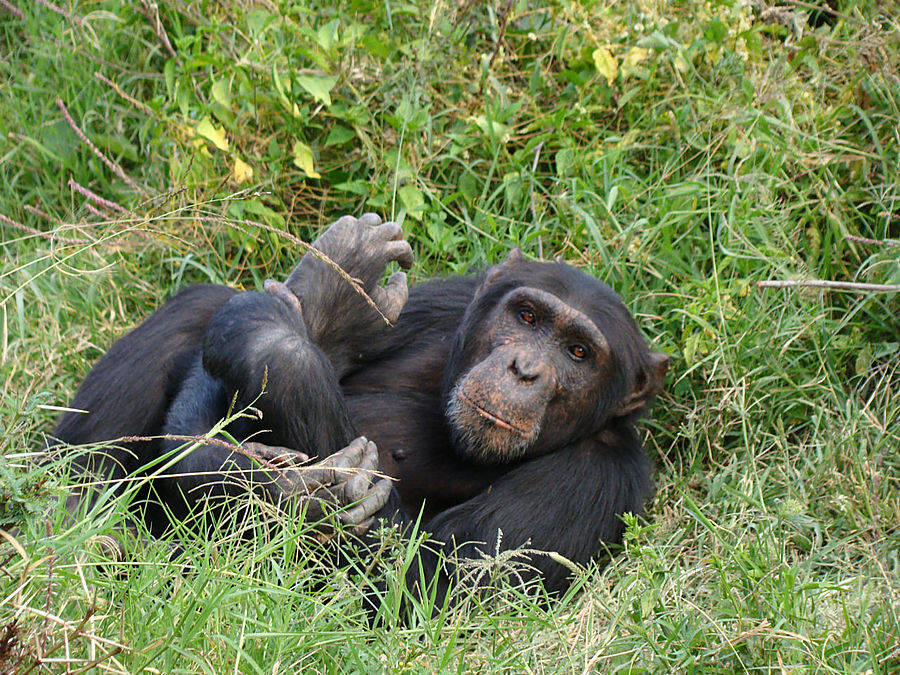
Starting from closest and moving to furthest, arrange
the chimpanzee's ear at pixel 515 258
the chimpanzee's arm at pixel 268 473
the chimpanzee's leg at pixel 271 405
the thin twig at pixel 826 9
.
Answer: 1. the chimpanzee's arm at pixel 268 473
2. the chimpanzee's leg at pixel 271 405
3. the chimpanzee's ear at pixel 515 258
4. the thin twig at pixel 826 9

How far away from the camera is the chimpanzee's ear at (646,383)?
4.36 m

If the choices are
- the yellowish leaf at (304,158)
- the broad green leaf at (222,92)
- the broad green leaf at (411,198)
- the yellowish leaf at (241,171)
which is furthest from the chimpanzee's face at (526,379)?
the broad green leaf at (222,92)

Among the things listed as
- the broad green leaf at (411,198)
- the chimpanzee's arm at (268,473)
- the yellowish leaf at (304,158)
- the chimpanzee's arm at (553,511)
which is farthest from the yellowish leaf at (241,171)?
the chimpanzee's arm at (553,511)

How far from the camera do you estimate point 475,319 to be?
4289 millimetres

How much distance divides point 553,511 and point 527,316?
777 millimetres

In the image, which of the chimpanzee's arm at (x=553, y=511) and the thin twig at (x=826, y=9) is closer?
the chimpanzee's arm at (x=553, y=511)

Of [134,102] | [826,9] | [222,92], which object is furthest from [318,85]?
[826,9]

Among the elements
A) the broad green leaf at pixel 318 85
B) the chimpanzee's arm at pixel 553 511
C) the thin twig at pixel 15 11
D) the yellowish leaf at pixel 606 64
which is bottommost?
the chimpanzee's arm at pixel 553 511

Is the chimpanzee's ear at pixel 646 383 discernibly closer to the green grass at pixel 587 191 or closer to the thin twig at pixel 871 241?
the green grass at pixel 587 191

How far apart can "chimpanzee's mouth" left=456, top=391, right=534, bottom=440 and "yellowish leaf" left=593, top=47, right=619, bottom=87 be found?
2496mm

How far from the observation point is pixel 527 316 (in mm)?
4160

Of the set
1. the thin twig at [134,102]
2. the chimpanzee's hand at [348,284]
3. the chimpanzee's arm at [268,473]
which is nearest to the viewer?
the chimpanzee's arm at [268,473]

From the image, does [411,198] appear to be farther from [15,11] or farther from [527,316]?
[15,11]

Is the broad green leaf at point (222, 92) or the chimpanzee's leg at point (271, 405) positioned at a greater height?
the broad green leaf at point (222, 92)
